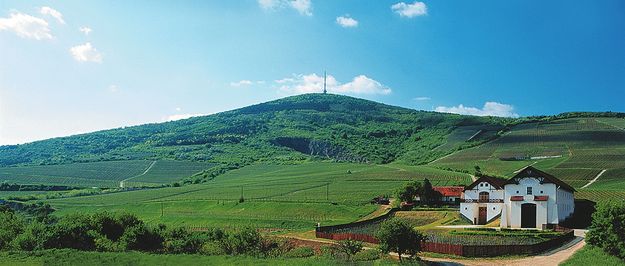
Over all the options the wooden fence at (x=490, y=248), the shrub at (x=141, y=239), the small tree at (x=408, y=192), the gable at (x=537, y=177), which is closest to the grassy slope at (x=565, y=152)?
the gable at (x=537, y=177)

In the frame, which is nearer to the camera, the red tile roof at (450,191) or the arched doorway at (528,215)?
the arched doorway at (528,215)

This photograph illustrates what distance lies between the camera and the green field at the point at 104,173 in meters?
160

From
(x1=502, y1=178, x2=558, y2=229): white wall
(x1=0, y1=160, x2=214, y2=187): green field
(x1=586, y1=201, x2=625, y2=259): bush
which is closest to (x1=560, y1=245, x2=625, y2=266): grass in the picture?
(x1=586, y1=201, x2=625, y2=259): bush

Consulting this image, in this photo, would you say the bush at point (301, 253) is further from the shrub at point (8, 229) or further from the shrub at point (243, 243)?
the shrub at point (8, 229)

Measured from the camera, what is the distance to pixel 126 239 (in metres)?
54.1

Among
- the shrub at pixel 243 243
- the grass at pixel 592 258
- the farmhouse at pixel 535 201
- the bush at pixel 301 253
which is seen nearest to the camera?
the grass at pixel 592 258

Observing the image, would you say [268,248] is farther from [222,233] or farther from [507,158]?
[507,158]

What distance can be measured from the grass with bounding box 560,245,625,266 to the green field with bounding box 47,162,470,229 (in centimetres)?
3835

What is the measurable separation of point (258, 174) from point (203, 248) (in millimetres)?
106932

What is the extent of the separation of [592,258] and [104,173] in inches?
6238

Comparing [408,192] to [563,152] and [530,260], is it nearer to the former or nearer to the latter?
[530,260]

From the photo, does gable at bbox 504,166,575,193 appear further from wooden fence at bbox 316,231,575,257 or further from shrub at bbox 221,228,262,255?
shrub at bbox 221,228,262,255

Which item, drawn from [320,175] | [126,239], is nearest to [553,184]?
[126,239]

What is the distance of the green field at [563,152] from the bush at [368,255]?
53.6 meters
